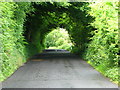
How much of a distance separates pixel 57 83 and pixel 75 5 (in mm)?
13069

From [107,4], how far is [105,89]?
4.05 m

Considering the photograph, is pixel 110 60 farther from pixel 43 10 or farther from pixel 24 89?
pixel 43 10

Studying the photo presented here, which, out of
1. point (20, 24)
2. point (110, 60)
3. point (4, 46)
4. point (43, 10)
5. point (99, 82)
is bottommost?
point (99, 82)

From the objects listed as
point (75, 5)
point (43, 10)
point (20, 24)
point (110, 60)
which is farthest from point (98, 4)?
point (43, 10)

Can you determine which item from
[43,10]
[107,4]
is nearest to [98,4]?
[107,4]

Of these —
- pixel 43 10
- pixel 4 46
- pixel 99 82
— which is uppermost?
pixel 43 10

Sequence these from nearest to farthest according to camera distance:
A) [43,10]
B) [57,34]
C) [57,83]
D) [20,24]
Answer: [57,83] → [20,24] → [43,10] → [57,34]

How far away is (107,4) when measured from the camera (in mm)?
9375

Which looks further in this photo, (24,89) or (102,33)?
(102,33)

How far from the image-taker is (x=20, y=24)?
543 inches

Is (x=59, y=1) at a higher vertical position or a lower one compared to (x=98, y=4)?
higher

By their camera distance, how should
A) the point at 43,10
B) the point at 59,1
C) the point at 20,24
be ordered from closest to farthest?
the point at 20,24 → the point at 59,1 → the point at 43,10

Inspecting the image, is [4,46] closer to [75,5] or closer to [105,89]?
[105,89]

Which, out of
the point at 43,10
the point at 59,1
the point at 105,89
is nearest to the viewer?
the point at 105,89
